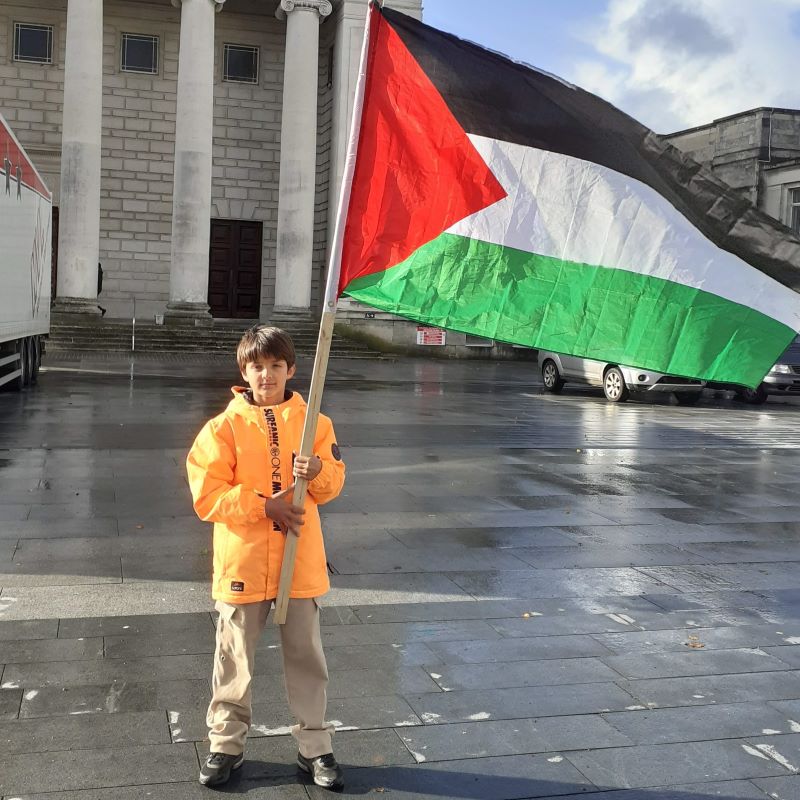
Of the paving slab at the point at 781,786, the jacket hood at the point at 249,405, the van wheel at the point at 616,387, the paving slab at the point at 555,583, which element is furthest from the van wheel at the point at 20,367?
the paving slab at the point at 781,786

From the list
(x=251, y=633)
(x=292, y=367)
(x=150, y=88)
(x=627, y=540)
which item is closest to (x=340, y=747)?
(x=251, y=633)

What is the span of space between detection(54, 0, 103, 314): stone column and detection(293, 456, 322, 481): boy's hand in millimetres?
29738

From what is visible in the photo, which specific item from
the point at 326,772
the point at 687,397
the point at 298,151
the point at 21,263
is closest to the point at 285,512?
the point at 326,772

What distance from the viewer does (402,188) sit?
177 inches

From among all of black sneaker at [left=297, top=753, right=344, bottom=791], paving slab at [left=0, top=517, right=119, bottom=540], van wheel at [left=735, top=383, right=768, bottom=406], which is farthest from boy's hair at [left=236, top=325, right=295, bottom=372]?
van wheel at [left=735, top=383, right=768, bottom=406]

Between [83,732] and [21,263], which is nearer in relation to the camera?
[83,732]

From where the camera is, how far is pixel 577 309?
180 inches

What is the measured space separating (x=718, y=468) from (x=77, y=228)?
24.2m

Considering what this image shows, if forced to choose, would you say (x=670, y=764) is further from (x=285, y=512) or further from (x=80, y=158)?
(x=80, y=158)

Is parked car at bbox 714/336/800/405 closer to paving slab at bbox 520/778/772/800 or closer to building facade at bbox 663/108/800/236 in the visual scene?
building facade at bbox 663/108/800/236

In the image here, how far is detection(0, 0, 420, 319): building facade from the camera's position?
106 feet

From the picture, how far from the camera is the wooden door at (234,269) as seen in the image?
128 ft

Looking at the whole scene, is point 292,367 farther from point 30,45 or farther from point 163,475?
point 30,45

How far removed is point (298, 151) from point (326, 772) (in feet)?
102
